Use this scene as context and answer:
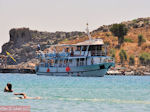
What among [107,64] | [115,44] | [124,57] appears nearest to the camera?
[107,64]

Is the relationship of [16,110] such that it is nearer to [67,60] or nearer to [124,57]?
[67,60]

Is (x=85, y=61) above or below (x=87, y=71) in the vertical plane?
above

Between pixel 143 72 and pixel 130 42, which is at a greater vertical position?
pixel 130 42

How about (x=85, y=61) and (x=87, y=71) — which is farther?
(x=85, y=61)

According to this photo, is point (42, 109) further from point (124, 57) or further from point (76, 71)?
point (124, 57)

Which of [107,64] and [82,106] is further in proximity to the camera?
[107,64]

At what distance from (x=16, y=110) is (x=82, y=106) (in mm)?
5202

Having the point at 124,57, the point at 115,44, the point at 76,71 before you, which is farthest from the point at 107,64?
the point at 115,44

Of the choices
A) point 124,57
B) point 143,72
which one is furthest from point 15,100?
point 124,57

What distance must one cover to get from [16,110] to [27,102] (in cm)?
508

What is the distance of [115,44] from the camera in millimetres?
188625

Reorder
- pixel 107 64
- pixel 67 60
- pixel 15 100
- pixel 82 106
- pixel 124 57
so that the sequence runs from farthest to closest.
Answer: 1. pixel 124 57
2. pixel 67 60
3. pixel 107 64
4. pixel 15 100
5. pixel 82 106

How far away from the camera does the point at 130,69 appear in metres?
148

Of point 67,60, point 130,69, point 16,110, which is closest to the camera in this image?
point 16,110
